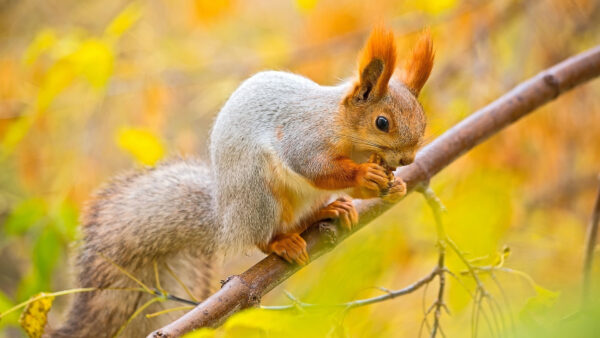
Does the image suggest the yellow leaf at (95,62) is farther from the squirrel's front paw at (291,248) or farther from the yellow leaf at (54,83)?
the squirrel's front paw at (291,248)

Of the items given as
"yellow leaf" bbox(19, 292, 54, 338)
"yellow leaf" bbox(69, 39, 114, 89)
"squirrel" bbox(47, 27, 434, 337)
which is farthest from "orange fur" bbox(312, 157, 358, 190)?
"yellow leaf" bbox(69, 39, 114, 89)

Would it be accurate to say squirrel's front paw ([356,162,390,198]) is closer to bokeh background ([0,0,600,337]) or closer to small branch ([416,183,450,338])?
small branch ([416,183,450,338])

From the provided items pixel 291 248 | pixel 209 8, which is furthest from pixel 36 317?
pixel 209 8

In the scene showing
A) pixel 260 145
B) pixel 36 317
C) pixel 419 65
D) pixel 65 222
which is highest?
pixel 419 65

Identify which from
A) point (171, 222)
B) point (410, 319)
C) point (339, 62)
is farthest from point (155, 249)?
point (339, 62)

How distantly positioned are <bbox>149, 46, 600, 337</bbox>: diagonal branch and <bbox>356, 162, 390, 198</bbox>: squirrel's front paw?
214 mm

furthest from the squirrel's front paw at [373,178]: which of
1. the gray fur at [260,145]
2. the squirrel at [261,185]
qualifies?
the gray fur at [260,145]

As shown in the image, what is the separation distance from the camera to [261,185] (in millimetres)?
1735

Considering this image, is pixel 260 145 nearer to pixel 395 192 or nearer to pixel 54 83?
pixel 395 192

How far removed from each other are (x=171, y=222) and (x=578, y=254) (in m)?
1.57

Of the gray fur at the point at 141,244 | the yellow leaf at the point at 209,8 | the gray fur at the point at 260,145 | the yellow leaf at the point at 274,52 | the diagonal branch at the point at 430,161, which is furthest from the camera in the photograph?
the yellow leaf at the point at 274,52

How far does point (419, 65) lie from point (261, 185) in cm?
53

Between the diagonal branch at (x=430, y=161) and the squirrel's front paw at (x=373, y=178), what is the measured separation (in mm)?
214

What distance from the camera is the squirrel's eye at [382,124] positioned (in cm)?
161
